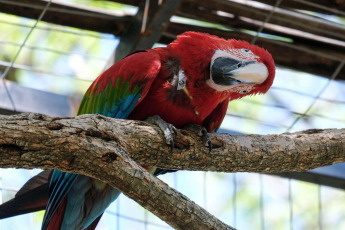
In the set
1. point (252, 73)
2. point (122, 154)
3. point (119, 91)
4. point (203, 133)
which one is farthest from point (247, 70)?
point (122, 154)

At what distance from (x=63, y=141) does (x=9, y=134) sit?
8.7 inches

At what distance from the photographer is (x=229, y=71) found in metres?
2.95

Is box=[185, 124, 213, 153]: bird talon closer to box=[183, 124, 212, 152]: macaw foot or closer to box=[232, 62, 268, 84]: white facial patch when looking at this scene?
box=[183, 124, 212, 152]: macaw foot

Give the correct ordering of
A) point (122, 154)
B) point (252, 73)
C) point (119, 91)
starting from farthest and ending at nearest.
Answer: point (119, 91) → point (252, 73) → point (122, 154)

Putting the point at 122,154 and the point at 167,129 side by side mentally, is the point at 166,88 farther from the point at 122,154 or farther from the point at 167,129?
the point at 122,154

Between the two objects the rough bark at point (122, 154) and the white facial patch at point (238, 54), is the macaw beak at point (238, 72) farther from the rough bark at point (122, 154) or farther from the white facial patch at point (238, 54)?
the rough bark at point (122, 154)

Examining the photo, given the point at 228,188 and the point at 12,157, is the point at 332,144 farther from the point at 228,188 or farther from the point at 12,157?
the point at 228,188

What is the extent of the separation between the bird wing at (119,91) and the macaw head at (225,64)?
189 mm

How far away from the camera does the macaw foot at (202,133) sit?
2.83m

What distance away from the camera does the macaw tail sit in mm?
2887

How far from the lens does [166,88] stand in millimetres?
3100

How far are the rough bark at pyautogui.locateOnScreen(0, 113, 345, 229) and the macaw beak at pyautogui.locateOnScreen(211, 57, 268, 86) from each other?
348mm

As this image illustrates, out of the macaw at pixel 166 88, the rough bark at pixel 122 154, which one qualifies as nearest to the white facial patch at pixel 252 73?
the macaw at pixel 166 88

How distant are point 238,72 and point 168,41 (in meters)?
1.60
